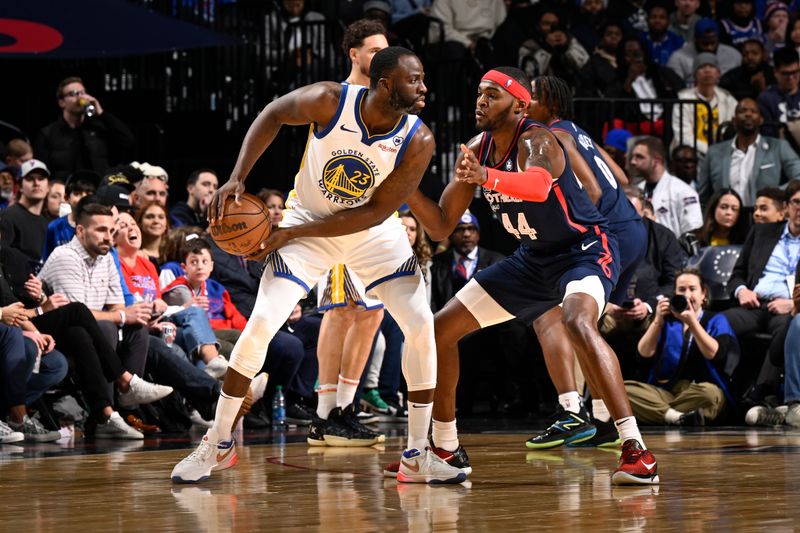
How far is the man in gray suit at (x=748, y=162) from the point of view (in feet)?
33.0

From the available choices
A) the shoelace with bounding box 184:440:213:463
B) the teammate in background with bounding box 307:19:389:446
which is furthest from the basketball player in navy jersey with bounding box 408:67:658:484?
the teammate in background with bounding box 307:19:389:446

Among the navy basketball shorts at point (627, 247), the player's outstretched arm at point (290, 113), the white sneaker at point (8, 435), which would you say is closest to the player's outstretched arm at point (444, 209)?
the player's outstretched arm at point (290, 113)

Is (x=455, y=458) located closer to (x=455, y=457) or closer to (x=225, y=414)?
(x=455, y=457)

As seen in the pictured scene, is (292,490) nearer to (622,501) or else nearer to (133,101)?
(622,501)

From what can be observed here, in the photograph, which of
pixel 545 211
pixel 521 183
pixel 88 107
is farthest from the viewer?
pixel 88 107

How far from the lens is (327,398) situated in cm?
633

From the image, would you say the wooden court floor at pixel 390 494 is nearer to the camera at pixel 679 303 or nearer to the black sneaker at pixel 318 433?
the black sneaker at pixel 318 433

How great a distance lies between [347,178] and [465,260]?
4.83 m

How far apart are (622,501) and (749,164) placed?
6.76 m

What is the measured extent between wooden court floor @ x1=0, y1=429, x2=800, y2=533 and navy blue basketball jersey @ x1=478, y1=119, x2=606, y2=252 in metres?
0.97

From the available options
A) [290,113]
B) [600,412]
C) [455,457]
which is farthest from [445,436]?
[600,412]

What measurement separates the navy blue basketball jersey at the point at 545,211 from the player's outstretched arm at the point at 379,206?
36 cm

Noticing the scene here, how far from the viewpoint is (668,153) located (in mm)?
10852

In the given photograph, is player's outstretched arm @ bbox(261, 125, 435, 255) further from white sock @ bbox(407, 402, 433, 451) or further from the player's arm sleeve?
white sock @ bbox(407, 402, 433, 451)
